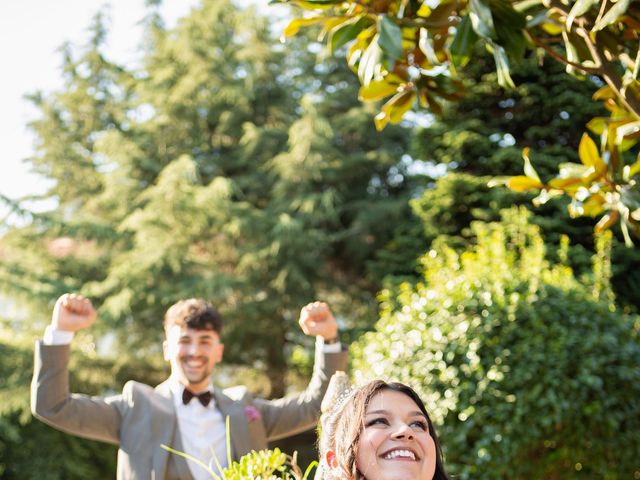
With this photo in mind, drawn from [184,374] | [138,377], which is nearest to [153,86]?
[138,377]

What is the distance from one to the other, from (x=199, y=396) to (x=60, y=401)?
1.89 feet

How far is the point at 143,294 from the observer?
10.6 metres

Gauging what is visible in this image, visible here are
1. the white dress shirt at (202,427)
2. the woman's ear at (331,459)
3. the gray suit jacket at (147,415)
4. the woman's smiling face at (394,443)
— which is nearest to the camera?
the woman's smiling face at (394,443)

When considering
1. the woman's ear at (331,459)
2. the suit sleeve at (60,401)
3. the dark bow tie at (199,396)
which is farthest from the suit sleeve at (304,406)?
the woman's ear at (331,459)

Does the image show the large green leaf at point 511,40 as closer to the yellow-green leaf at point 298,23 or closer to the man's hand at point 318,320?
the yellow-green leaf at point 298,23

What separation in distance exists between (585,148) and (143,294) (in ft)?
28.5

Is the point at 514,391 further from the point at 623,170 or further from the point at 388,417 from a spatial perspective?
the point at 388,417

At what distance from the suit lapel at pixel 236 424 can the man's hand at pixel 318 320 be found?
495mm

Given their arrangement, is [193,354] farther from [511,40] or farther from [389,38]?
[511,40]

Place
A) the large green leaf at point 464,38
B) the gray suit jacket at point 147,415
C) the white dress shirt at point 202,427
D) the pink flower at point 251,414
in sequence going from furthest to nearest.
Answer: the pink flower at point 251,414, the white dress shirt at point 202,427, the gray suit jacket at point 147,415, the large green leaf at point 464,38

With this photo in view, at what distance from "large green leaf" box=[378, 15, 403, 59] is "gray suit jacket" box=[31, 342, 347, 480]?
1502 millimetres

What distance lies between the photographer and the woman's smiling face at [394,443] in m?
1.93

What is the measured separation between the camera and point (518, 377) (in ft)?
15.6

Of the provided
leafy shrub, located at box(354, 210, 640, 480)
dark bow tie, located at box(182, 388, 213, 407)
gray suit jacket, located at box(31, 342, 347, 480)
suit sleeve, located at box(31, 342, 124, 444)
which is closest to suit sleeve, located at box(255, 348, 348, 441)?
gray suit jacket, located at box(31, 342, 347, 480)
